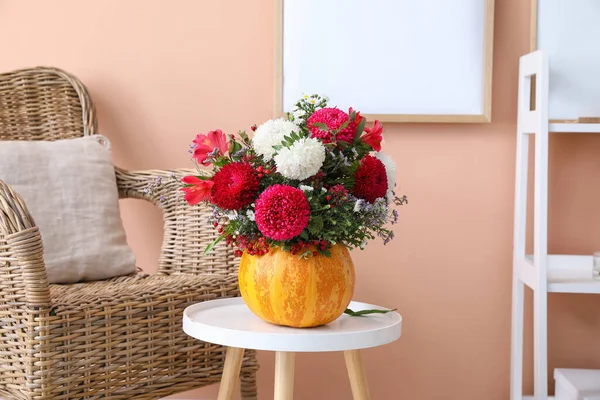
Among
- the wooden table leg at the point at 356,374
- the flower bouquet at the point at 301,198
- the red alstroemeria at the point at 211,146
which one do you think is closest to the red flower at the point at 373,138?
the flower bouquet at the point at 301,198

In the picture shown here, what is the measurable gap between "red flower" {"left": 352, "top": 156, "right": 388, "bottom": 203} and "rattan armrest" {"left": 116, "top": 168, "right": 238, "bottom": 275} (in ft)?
1.88

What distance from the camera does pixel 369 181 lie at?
118 cm

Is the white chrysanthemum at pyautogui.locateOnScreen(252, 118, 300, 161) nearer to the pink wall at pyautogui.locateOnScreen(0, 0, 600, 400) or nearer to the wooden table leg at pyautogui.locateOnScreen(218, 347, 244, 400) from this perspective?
the wooden table leg at pyautogui.locateOnScreen(218, 347, 244, 400)

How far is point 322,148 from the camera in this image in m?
1.15

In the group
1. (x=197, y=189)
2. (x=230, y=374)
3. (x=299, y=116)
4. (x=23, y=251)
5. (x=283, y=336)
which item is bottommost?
(x=230, y=374)

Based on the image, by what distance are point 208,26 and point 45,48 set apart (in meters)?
0.45

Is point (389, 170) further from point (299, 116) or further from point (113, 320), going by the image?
point (113, 320)

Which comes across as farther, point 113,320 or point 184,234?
point 184,234

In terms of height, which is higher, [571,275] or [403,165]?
[403,165]

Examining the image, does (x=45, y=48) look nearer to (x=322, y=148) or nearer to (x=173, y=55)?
(x=173, y=55)

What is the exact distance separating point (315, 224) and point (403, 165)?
0.89m

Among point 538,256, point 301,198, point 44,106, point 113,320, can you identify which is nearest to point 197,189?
point 301,198

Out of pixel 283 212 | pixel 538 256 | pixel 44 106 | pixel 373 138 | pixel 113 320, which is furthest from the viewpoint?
pixel 44 106

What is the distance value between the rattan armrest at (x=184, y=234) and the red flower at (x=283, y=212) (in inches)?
22.3
